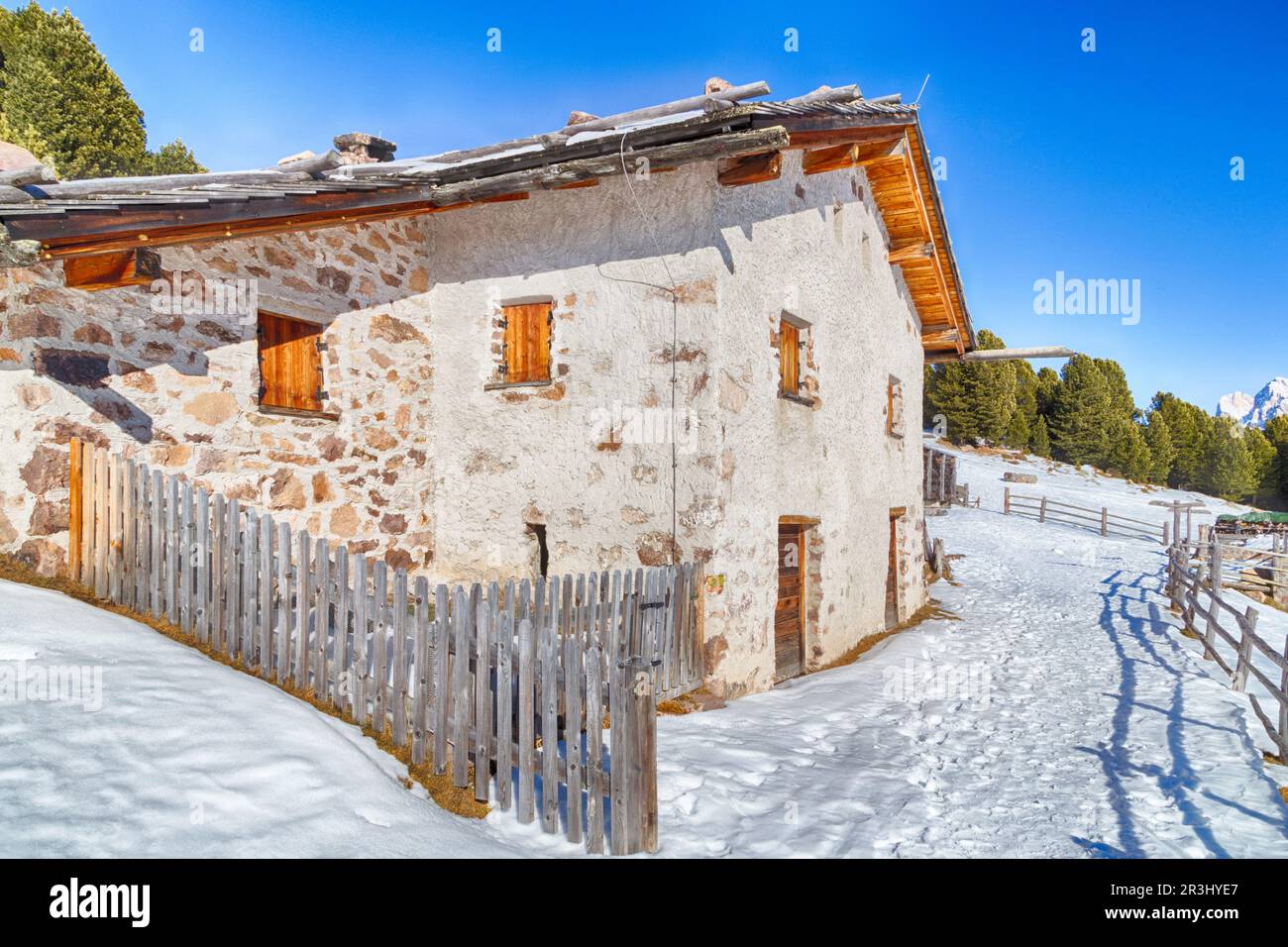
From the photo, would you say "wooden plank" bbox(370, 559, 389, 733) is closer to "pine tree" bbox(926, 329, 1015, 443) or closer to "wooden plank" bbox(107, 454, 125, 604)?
"wooden plank" bbox(107, 454, 125, 604)

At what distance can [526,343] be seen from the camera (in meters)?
7.86

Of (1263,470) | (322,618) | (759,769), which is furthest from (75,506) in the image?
(1263,470)

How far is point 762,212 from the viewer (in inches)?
295

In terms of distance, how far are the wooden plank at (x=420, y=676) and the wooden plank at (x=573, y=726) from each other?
89 centimetres

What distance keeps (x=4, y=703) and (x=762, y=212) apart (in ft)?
23.2

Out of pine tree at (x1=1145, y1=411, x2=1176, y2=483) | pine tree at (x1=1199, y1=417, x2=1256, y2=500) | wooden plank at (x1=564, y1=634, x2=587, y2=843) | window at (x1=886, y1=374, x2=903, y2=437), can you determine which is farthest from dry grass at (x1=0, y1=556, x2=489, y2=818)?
pine tree at (x1=1199, y1=417, x2=1256, y2=500)

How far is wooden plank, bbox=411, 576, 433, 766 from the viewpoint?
4219 millimetres

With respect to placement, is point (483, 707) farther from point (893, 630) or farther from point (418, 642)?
point (893, 630)

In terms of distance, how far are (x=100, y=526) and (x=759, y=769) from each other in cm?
505

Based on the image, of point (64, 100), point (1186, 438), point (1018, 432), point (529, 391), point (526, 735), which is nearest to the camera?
point (526, 735)
